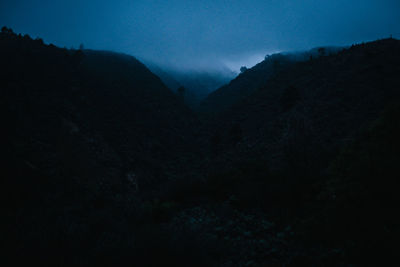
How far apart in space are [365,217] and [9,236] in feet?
20.2

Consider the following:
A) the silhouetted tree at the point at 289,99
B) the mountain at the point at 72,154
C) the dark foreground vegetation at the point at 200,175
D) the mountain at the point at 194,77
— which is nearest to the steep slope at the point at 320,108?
the silhouetted tree at the point at 289,99

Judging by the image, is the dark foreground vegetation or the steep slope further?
the steep slope

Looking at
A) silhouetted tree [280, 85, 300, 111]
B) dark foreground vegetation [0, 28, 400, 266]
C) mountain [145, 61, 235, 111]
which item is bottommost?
dark foreground vegetation [0, 28, 400, 266]

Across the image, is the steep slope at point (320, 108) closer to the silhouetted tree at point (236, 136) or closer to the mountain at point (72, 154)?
the silhouetted tree at point (236, 136)

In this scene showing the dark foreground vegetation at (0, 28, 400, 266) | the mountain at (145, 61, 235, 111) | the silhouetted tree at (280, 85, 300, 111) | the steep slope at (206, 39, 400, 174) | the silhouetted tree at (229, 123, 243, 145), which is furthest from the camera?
the mountain at (145, 61, 235, 111)

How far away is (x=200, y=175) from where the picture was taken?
1209 cm

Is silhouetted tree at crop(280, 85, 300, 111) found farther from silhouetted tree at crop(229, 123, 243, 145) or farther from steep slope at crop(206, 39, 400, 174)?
silhouetted tree at crop(229, 123, 243, 145)

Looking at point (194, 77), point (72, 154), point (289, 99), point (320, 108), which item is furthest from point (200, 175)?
point (194, 77)

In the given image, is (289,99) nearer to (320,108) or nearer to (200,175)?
(320,108)

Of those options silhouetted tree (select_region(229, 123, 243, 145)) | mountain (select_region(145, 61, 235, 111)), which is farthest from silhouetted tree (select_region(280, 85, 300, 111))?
mountain (select_region(145, 61, 235, 111))

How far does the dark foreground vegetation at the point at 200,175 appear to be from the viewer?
329cm

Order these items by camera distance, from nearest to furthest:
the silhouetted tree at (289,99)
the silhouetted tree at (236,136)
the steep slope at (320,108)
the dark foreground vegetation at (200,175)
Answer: the dark foreground vegetation at (200,175) → the steep slope at (320,108) → the silhouetted tree at (236,136) → the silhouetted tree at (289,99)

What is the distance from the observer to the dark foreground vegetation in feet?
10.8

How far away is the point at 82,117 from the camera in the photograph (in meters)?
20.2
